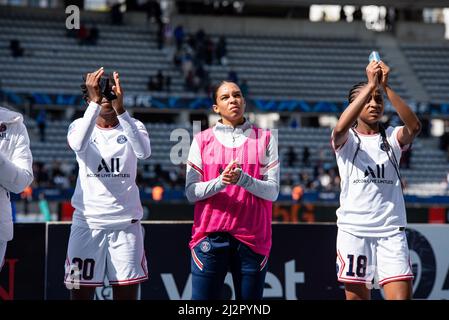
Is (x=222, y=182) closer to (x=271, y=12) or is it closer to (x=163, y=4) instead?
(x=271, y=12)

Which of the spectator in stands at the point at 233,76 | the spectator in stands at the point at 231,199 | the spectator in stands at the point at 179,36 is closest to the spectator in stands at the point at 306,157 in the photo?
the spectator in stands at the point at 233,76

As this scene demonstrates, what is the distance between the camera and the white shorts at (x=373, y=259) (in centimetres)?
577

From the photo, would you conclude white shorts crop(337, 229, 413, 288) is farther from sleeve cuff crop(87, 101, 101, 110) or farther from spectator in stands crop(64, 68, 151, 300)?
sleeve cuff crop(87, 101, 101, 110)

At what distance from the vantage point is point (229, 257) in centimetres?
571

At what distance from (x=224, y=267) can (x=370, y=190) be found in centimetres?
110

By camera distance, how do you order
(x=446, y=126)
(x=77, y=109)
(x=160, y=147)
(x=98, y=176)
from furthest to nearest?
(x=446, y=126), (x=77, y=109), (x=160, y=147), (x=98, y=176)

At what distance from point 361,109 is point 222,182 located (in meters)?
0.98

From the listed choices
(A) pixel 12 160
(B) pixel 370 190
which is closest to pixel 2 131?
(A) pixel 12 160

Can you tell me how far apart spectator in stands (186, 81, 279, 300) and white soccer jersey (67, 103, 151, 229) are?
0.52m

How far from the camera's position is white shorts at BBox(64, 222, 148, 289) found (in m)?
6.06

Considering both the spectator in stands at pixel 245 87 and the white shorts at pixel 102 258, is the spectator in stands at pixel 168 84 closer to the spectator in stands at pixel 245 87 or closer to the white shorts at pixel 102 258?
the spectator in stands at pixel 245 87

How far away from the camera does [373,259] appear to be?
19.3ft

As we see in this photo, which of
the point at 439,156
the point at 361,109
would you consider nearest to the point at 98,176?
the point at 361,109

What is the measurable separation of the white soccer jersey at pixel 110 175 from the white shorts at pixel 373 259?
144 centimetres
